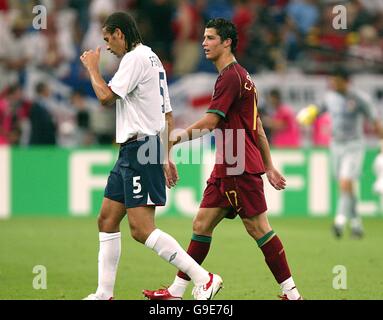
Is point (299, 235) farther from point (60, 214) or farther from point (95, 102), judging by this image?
point (95, 102)

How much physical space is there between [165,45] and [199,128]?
12128 millimetres

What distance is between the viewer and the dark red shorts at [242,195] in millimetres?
8273

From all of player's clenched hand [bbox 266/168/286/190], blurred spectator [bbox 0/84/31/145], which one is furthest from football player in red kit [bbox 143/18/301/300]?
blurred spectator [bbox 0/84/31/145]

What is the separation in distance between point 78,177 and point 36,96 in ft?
7.70

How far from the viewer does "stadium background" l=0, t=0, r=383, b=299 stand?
1163 centimetres

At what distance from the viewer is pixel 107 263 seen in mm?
8273

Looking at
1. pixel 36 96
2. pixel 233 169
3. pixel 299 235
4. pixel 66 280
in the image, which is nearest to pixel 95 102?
pixel 36 96

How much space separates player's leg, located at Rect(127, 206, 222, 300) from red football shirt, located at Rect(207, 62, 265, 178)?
0.73 meters

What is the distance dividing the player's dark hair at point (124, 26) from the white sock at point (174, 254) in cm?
149

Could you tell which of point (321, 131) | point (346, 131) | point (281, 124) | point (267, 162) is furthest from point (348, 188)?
point (267, 162)

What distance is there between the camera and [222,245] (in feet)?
43.3

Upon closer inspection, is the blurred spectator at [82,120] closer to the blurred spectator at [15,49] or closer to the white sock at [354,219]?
the blurred spectator at [15,49]

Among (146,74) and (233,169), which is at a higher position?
(146,74)

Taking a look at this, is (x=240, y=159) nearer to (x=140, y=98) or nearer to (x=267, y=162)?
(x=267, y=162)
